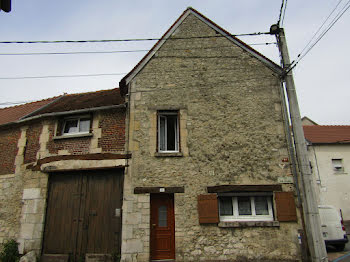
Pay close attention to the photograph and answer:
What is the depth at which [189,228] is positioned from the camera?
24.2ft

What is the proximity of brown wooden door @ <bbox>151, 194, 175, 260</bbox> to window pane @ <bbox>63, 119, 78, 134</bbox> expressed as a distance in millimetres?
3768

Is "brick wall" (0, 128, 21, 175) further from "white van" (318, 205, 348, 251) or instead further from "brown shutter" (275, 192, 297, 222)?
"white van" (318, 205, 348, 251)

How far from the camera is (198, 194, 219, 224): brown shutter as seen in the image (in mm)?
7371

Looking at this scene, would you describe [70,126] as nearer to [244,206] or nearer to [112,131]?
[112,131]

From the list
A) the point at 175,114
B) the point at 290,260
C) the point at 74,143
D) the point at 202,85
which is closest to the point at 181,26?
the point at 202,85

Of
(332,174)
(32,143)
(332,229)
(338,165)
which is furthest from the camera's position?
(338,165)

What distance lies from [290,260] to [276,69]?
564cm

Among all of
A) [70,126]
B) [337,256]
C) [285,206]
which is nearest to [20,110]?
[70,126]

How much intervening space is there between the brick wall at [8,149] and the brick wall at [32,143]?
0.56m

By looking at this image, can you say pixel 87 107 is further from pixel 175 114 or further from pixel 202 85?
pixel 202 85

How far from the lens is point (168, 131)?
862 cm

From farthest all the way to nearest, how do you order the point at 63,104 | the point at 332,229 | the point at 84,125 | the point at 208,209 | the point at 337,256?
the point at 63,104
the point at 332,229
the point at 84,125
the point at 337,256
the point at 208,209

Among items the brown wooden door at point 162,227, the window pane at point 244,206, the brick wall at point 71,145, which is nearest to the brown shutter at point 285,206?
the window pane at point 244,206

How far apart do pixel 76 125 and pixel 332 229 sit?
32.8 feet
